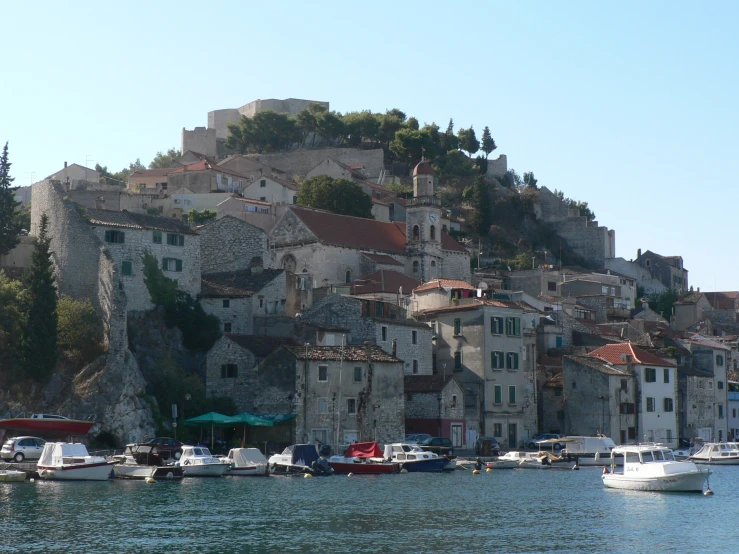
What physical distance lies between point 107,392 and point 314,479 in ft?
41.4

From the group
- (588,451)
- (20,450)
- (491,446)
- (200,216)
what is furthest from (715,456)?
(200,216)

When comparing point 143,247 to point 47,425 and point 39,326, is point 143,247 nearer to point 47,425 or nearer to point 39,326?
point 39,326

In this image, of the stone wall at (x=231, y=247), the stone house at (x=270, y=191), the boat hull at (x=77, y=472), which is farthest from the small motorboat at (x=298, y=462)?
the stone house at (x=270, y=191)

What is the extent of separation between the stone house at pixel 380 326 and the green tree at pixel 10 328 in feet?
62.7

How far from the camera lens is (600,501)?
51938 millimetres

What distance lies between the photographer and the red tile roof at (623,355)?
83312mm

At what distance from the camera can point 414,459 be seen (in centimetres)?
6300

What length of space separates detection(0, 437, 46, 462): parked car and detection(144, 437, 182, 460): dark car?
5337mm

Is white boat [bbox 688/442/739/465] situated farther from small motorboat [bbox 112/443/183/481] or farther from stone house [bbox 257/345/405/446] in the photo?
small motorboat [bbox 112/443/183/481]

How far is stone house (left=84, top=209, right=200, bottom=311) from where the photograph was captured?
71.9 m

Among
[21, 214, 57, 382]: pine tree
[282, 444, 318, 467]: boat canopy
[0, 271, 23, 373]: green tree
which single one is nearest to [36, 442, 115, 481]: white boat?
[21, 214, 57, 382]: pine tree

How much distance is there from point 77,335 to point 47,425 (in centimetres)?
668

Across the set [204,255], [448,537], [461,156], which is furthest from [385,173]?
[448,537]

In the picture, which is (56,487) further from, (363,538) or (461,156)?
(461,156)
